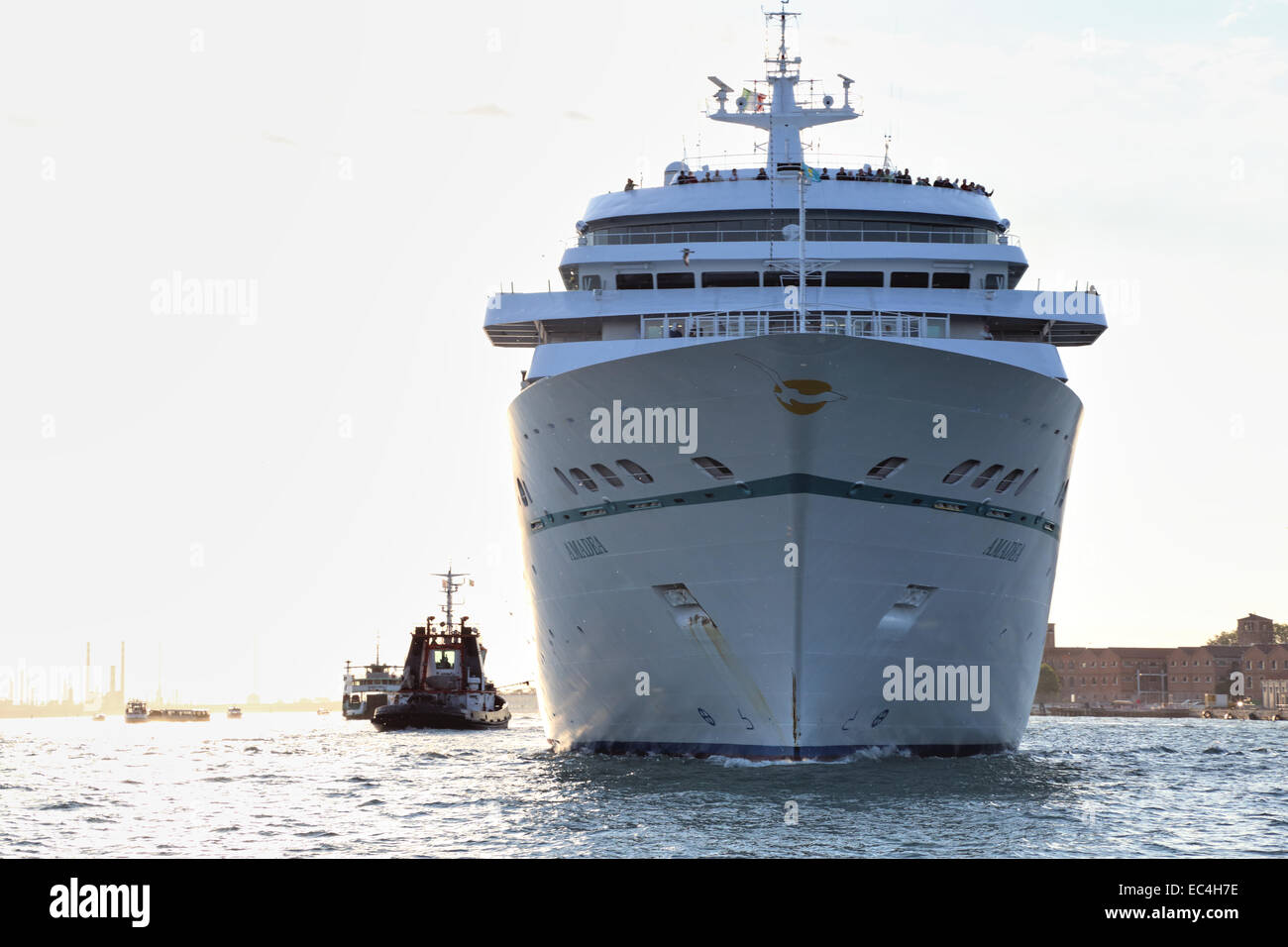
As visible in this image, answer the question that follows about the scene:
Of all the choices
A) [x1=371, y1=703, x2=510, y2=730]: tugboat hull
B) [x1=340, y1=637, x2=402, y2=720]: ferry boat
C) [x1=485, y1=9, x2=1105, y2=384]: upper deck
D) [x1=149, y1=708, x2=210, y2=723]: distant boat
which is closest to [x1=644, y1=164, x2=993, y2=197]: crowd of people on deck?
[x1=485, y1=9, x2=1105, y2=384]: upper deck

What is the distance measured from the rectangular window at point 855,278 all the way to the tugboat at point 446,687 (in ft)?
164

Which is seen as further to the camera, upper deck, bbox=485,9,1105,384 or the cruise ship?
upper deck, bbox=485,9,1105,384

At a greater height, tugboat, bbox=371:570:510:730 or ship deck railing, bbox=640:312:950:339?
ship deck railing, bbox=640:312:950:339

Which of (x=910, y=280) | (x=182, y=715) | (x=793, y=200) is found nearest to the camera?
(x=910, y=280)

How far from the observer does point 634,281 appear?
3102 cm

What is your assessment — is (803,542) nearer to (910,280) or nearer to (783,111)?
(910,280)

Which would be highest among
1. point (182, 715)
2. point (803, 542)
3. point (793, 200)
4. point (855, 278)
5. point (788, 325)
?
point (793, 200)

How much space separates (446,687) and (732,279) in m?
60.6

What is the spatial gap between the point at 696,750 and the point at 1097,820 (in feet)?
25.5

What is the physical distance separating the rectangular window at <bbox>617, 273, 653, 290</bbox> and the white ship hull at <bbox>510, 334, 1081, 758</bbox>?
16.9 feet

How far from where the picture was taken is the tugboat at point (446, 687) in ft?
250

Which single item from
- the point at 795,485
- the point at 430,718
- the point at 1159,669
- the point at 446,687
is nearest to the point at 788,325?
the point at 795,485

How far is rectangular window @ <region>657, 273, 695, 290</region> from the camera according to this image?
30609mm

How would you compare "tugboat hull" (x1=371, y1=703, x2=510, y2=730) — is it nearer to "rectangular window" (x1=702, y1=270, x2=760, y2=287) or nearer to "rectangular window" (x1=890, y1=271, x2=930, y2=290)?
"rectangular window" (x1=702, y1=270, x2=760, y2=287)
